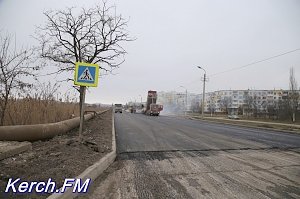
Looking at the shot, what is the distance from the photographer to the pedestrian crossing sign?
24.3 ft

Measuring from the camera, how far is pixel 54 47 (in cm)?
1295

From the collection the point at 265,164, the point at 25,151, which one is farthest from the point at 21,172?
the point at 265,164

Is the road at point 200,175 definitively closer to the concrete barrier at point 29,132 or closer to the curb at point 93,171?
the curb at point 93,171

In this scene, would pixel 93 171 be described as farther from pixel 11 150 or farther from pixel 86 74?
pixel 86 74

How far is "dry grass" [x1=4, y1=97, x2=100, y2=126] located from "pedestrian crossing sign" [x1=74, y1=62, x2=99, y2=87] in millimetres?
3234

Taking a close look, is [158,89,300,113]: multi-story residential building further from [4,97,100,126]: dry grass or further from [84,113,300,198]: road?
→ [84,113,300,198]: road

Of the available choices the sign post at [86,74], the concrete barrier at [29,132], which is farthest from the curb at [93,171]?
the concrete barrier at [29,132]

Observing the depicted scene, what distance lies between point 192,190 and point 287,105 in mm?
54678

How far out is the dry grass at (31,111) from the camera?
28.1 feet

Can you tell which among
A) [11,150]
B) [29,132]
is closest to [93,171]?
[11,150]

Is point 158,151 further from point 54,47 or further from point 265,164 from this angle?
point 54,47

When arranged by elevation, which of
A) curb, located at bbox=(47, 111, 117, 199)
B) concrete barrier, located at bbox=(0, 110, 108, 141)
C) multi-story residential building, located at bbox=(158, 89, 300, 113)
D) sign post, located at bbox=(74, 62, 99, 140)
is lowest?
curb, located at bbox=(47, 111, 117, 199)


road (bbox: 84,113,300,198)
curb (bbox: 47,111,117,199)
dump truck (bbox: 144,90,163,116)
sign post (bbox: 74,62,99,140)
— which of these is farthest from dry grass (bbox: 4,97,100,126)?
dump truck (bbox: 144,90,163,116)

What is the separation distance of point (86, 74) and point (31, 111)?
343 cm
